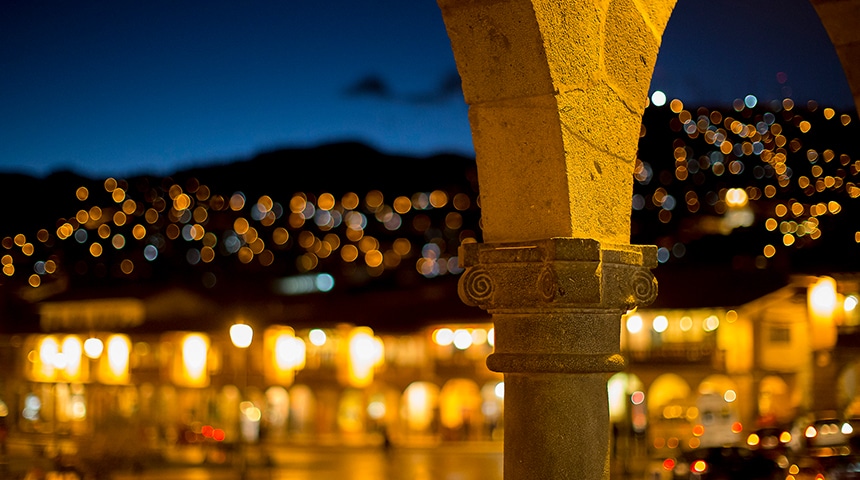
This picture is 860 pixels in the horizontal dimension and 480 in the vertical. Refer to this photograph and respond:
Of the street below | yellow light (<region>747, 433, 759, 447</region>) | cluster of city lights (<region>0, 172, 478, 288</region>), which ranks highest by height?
cluster of city lights (<region>0, 172, 478, 288</region>)

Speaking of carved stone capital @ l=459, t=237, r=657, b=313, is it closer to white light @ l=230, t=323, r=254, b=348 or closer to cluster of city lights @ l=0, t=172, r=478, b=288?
white light @ l=230, t=323, r=254, b=348

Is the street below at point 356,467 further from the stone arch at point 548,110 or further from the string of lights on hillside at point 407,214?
the string of lights on hillside at point 407,214

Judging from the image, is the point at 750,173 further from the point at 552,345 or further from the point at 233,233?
the point at 552,345

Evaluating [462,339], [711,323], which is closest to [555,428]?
[711,323]

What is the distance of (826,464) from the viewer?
47.5 feet

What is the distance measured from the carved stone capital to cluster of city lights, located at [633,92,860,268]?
40.2 meters

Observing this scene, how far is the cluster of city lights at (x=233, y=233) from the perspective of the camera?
263ft

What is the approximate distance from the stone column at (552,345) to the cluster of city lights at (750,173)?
40.3 m

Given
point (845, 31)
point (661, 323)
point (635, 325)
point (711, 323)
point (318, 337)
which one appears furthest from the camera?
point (318, 337)

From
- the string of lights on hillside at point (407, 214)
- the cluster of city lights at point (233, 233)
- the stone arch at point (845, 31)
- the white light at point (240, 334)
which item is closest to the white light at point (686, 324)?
the white light at point (240, 334)

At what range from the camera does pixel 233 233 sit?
9288 cm

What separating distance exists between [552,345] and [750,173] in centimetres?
A: 7001

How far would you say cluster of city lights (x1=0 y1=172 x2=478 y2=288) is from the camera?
80.3 metres

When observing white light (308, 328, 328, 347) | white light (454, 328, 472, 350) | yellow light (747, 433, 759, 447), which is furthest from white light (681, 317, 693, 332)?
white light (308, 328, 328, 347)
